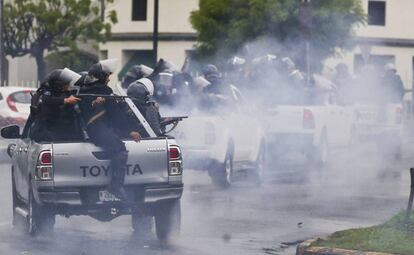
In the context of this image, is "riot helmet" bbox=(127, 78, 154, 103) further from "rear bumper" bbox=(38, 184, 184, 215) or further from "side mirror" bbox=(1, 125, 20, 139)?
"rear bumper" bbox=(38, 184, 184, 215)

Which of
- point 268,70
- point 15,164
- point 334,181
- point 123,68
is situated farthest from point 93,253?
point 123,68

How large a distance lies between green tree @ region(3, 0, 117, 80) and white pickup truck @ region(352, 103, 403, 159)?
68.2 feet

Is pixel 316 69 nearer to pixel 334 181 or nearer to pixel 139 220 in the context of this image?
pixel 334 181

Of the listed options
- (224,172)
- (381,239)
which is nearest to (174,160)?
(381,239)

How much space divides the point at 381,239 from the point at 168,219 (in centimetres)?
234

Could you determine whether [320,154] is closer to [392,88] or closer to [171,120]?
[392,88]

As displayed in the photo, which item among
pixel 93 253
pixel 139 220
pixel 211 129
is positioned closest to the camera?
pixel 93 253

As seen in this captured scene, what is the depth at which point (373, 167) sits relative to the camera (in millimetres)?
26688

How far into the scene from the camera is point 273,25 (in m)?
38.9

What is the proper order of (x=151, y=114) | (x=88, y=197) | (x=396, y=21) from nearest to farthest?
1. (x=88, y=197)
2. (x=151, y=114)
3. (x=396, y=21)

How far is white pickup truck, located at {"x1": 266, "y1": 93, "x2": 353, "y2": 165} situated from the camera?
997 inches

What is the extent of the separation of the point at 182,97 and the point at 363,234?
873 cm

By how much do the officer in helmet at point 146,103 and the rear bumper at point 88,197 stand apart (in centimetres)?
98

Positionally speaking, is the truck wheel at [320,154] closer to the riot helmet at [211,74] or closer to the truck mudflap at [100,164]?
the riot helmet at [211,74]
